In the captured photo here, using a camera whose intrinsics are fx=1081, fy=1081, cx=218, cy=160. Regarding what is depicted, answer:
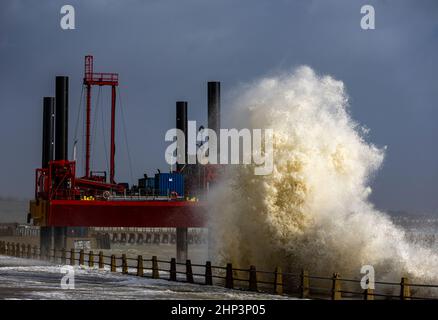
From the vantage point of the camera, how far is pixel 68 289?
117 feet

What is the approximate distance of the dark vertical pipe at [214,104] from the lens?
3324 inches

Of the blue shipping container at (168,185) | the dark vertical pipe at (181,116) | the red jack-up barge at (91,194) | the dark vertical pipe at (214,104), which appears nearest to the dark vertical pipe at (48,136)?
the red jack-up barge at (91,194)

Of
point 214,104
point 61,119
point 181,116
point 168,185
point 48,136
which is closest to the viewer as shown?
point 214,104

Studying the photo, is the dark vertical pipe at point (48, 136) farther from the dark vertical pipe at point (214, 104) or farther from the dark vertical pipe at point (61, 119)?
the dark vertical pipe at point (214, 104)

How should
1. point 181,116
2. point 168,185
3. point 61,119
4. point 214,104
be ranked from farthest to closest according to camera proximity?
1. point 181,116
2. point 168,185
3. point 61,119
4. point 214,104

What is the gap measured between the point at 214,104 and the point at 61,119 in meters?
12.9

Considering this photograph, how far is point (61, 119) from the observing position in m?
88.3

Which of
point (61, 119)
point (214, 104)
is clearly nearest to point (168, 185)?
point (214, 104)

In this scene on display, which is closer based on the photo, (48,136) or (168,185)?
(168,185)

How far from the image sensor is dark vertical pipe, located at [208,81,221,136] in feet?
277

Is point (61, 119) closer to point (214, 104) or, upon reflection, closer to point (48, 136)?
point (48, 136)

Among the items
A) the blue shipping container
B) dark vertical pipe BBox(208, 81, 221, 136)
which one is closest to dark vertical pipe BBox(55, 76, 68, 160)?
the blue shipping container
